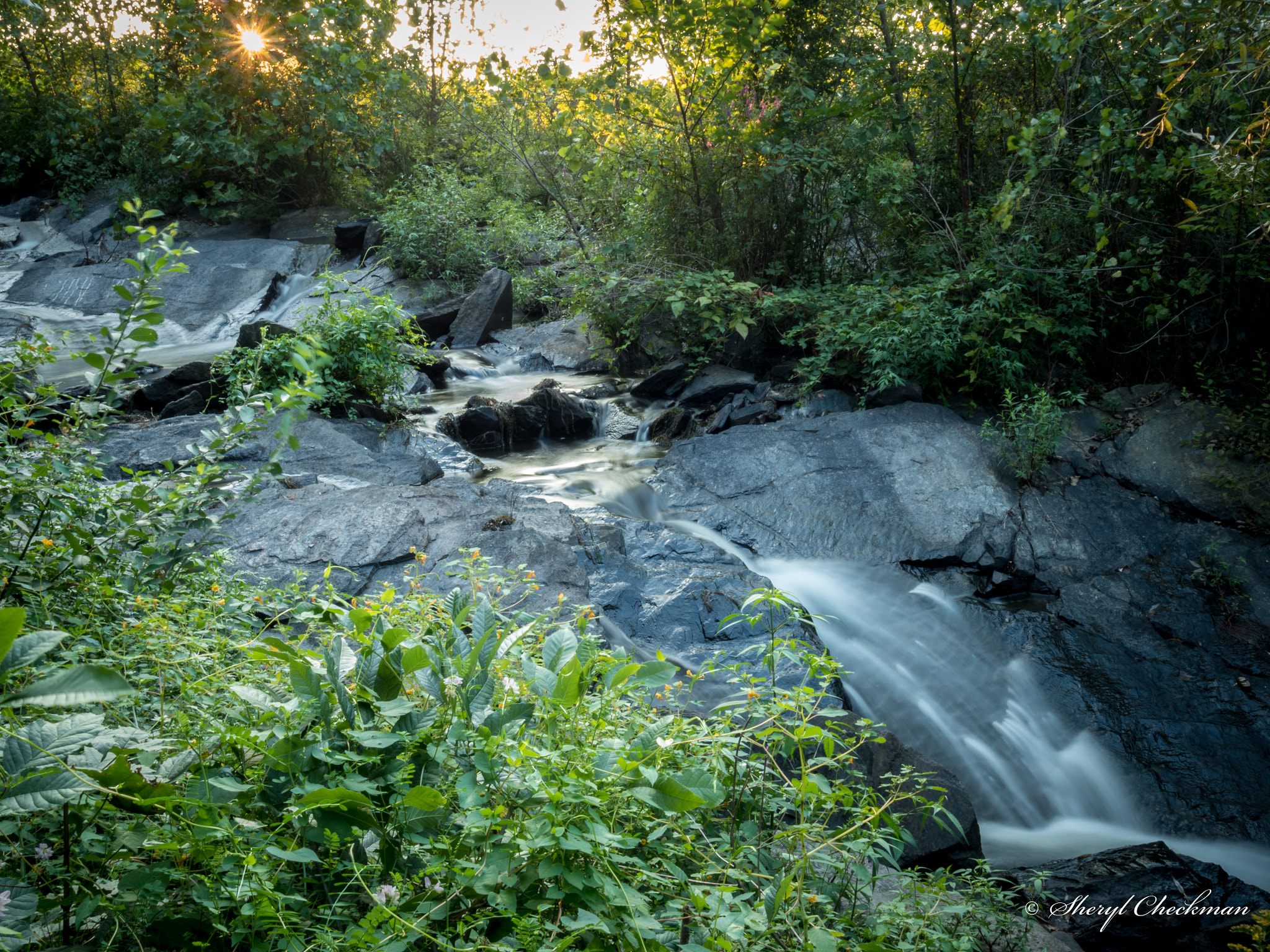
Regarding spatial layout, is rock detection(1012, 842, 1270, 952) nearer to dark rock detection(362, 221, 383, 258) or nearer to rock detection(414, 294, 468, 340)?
rock detection(414, 294, 468, 340)

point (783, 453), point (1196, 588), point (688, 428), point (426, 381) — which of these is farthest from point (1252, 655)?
point (426, 381)

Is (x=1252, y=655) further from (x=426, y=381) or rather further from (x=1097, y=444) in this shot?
(x=426, y=381)

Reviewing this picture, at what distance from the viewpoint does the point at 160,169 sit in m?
16.0

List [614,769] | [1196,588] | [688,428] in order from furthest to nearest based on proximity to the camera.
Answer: [688,428] → [1196,588] → [614,769]

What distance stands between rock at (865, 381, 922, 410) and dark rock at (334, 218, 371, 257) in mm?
11584

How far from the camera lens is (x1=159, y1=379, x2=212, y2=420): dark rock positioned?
698 centimetres

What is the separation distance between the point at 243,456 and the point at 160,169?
13907 millimetres

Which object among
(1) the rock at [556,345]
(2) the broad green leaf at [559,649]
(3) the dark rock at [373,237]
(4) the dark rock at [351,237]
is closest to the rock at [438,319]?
(1) the rock at [556,345]

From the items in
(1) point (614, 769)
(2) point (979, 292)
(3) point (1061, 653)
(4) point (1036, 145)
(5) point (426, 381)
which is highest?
A: (4) point (1036, 145)

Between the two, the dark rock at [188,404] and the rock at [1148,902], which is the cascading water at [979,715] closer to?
the rock at [1148,902]

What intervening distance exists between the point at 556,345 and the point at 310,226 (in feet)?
25.1

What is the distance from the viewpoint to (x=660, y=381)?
9.04m

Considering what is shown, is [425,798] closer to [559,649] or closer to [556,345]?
[559,649]

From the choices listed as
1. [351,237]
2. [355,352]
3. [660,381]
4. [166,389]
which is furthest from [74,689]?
[351,237]
